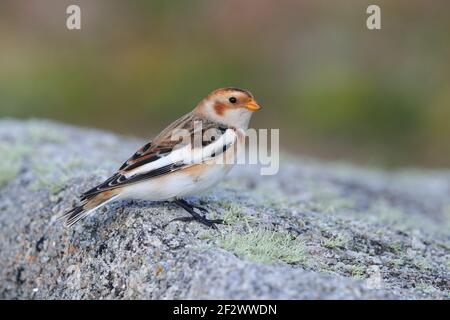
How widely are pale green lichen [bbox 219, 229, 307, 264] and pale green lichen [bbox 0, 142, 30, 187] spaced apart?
3172 millimetres

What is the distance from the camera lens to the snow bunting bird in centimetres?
524

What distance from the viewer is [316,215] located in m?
6.42

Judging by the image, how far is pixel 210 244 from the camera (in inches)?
192

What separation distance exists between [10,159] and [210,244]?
12.3 feet

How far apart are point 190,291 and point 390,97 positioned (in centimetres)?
1211

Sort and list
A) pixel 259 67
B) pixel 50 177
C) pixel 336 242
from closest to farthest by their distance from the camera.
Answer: pixel 336 242 < pixel 50 177 < pixel 259 67

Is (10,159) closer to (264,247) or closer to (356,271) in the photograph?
(264,247)

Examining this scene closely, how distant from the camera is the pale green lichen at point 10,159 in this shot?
738 cm

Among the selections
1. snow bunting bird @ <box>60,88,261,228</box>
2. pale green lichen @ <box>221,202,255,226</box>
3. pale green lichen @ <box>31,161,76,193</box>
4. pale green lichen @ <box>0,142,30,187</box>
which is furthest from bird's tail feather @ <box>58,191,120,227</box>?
pale green lichen @ <box>0,142,30,187</box>

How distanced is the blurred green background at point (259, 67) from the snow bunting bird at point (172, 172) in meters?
9.19

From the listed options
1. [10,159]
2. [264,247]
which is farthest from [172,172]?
[10,159]

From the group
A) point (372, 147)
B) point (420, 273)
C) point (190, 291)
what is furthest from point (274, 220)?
point (372, 147)

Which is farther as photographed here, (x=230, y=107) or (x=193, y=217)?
(x=230, y=107)

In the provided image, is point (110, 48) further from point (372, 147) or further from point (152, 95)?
point (372, 147)
